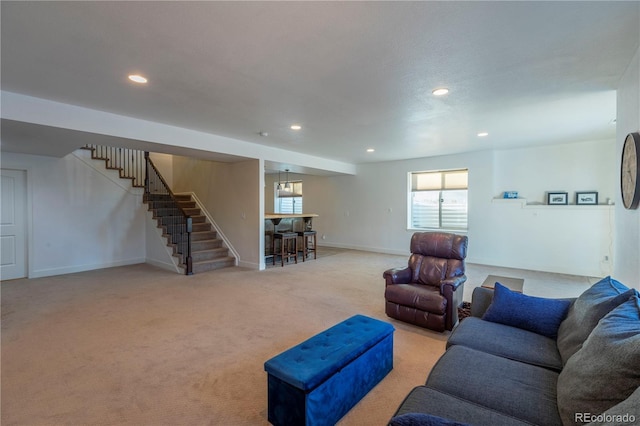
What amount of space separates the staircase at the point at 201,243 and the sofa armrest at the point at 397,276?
13.4 ft

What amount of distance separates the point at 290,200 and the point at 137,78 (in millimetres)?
7770

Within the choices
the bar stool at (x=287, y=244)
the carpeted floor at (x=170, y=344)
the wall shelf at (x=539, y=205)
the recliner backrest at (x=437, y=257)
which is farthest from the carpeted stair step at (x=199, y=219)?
the wall shelf at (x=539, y=205)

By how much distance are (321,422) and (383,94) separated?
3.09m

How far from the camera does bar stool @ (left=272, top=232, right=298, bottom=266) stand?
22.0ft

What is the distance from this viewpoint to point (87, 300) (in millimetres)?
4230

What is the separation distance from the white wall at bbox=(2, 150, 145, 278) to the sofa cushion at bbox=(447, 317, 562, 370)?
280 inches

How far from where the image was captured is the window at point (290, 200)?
1036 centimetres

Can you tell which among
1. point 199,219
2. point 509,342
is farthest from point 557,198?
point 199,219

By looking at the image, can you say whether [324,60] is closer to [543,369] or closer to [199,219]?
[543,369]

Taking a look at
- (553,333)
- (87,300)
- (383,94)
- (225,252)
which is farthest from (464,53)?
(225,252)

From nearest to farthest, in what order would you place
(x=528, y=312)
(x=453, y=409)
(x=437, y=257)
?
(x=453, y=409) < (x=528, y=312) < (x=437, y=257)

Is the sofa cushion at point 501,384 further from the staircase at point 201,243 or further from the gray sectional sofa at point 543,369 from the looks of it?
the staircase at point 201,243

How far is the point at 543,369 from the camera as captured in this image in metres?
1.65

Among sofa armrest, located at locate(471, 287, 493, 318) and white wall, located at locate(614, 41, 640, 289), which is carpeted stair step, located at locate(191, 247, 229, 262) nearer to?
sofa armrest, located at locate(471, 287, 493, 318)
